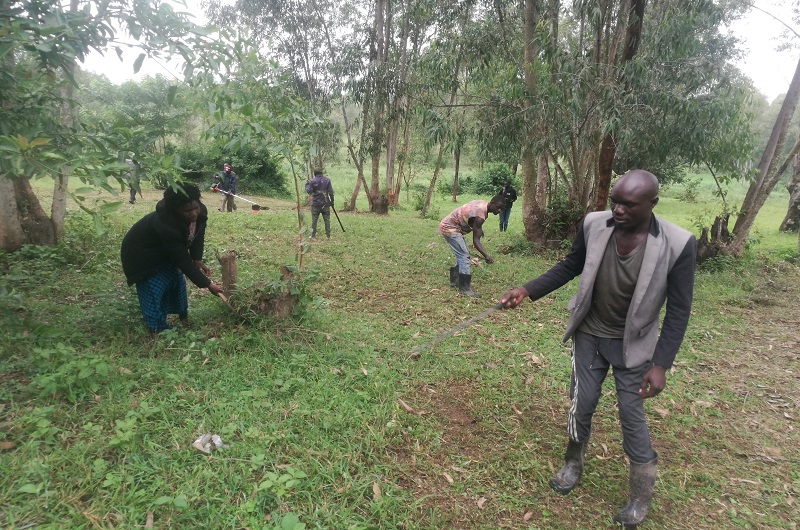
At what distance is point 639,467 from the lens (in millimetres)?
2643

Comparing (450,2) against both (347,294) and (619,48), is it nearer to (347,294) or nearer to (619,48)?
(619,48)

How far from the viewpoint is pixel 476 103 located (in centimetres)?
973

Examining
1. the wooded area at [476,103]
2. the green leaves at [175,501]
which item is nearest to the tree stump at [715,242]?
the wooded area at [476,103]

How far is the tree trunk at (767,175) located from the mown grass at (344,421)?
176 inches

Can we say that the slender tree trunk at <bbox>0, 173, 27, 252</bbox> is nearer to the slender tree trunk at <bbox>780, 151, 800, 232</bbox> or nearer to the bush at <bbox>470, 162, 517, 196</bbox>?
the slender tree trunk at <bbox>780, 151, 800, 232</bbox>

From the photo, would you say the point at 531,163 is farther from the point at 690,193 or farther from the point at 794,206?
the point at 690,193

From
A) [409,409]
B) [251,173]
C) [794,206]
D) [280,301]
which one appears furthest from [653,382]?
[251,173]

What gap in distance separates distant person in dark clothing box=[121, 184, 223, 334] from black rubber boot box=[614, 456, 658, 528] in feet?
11.6

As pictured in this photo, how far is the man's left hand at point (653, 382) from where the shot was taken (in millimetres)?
2510

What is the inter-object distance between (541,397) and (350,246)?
6531mm

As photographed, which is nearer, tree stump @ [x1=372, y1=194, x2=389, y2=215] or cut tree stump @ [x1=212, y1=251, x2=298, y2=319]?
cut tree stump @ [x1=212, y1=251, x2=298, y2=319]

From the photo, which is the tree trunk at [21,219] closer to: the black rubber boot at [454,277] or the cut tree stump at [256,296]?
the cut tree stump at [256,296]

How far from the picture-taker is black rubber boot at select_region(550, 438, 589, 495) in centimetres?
296

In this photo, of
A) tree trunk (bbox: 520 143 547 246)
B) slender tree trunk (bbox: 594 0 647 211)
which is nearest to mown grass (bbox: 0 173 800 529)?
slender tree trunk (bbox: 594 0 647 211)
